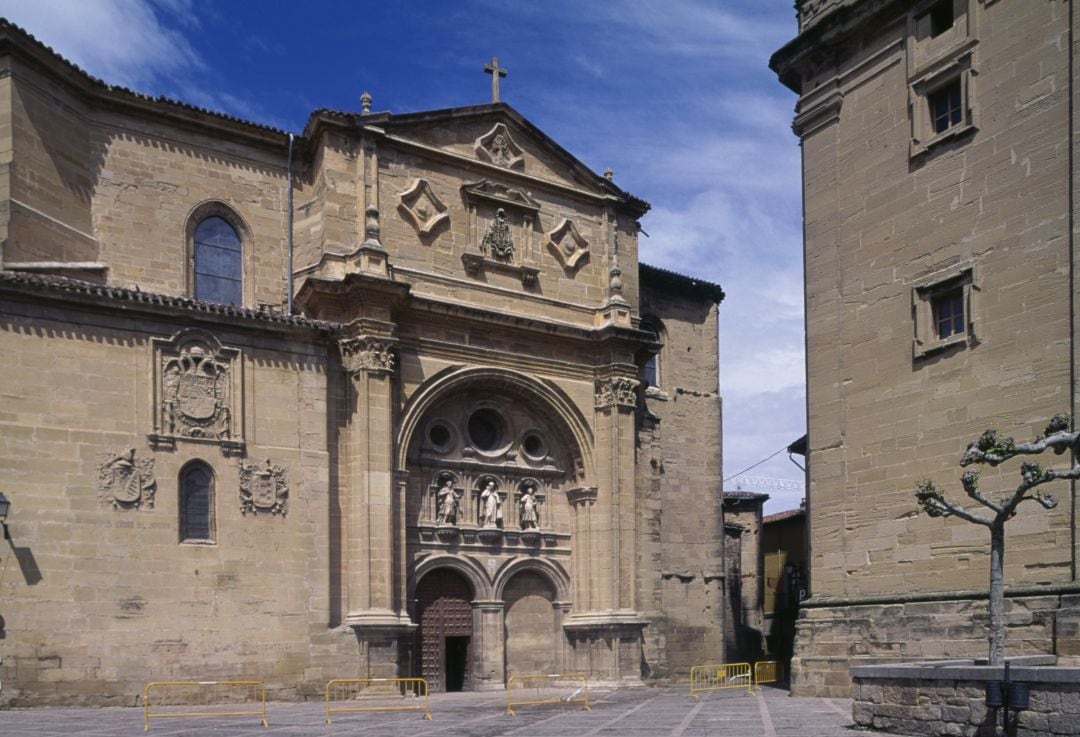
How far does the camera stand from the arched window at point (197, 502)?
75.4 ft

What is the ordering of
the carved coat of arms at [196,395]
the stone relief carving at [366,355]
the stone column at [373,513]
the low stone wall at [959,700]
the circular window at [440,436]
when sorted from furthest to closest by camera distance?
the circular window at [440,436], the stone relief carving at [366,355], the stone column at [373,513], the carved coat of arms at [196,395], the low stone wall at [959,700]

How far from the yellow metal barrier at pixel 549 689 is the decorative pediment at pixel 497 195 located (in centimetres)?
1199

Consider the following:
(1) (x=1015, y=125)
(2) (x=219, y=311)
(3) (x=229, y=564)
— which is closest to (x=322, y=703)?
(3) (x=229, y=564)

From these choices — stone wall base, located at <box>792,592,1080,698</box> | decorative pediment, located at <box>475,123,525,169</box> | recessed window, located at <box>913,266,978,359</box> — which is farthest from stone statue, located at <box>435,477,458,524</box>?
recessed window, located at <box>913,266,978,359</box>

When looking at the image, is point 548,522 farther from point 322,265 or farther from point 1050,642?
point 1050,642

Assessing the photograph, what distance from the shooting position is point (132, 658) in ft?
70.8

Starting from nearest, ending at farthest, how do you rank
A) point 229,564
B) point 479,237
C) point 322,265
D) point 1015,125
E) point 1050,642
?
point 1050,642 → point 1015,125 → point 229,564 → point 322,265 → point 479,237

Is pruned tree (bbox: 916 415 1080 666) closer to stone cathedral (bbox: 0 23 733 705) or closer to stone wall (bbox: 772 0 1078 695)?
stone wall (bbox: 772 0 1078 695)

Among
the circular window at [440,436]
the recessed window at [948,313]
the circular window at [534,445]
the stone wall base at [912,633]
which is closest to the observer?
the stone wall base at [912,633]

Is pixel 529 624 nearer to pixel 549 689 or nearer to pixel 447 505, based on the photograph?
pixel 549 689

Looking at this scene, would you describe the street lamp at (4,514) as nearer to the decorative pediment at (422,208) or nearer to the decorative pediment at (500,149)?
the decorative pediment at (422,208)

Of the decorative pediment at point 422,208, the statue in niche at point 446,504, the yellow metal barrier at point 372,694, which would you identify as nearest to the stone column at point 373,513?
the yellow metal barrier at point 372,694

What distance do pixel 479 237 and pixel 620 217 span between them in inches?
201

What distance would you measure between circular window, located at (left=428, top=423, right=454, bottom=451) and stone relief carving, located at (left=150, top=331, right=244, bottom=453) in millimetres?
5958
